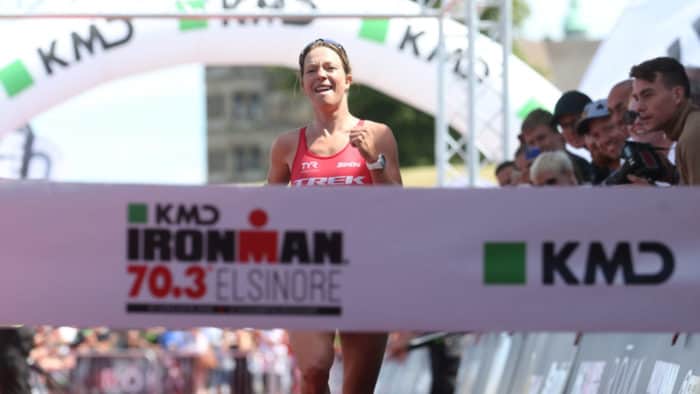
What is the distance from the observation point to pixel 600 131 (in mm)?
7648

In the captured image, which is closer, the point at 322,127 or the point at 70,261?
the point at 70,261

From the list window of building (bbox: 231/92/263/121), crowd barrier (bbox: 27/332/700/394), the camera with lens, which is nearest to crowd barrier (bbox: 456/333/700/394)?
crowd barrier (bbox: 27/332/700/394)

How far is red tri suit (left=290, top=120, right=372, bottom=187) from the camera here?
5.75m

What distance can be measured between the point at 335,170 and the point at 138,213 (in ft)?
5.48

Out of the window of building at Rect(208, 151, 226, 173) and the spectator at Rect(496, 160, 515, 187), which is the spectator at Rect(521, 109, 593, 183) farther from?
the window of building at Rect(208, 151, 226, 173)

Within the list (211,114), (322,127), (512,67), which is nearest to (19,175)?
(512,67)

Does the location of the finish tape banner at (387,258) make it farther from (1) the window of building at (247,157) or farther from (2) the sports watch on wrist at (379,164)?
(1) the window of building at (247,157)

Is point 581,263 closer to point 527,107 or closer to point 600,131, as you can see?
point 600,131

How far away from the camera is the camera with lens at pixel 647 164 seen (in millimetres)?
6164

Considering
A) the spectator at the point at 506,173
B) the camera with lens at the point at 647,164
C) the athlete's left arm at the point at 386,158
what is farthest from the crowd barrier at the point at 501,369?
the athlete's left arm at the point at 386,158

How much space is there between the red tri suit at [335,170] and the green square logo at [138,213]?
1.59 meters

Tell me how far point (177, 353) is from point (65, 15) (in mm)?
5510

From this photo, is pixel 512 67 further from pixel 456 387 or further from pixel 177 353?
pixel 177 353

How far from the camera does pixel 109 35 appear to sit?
13672mm
